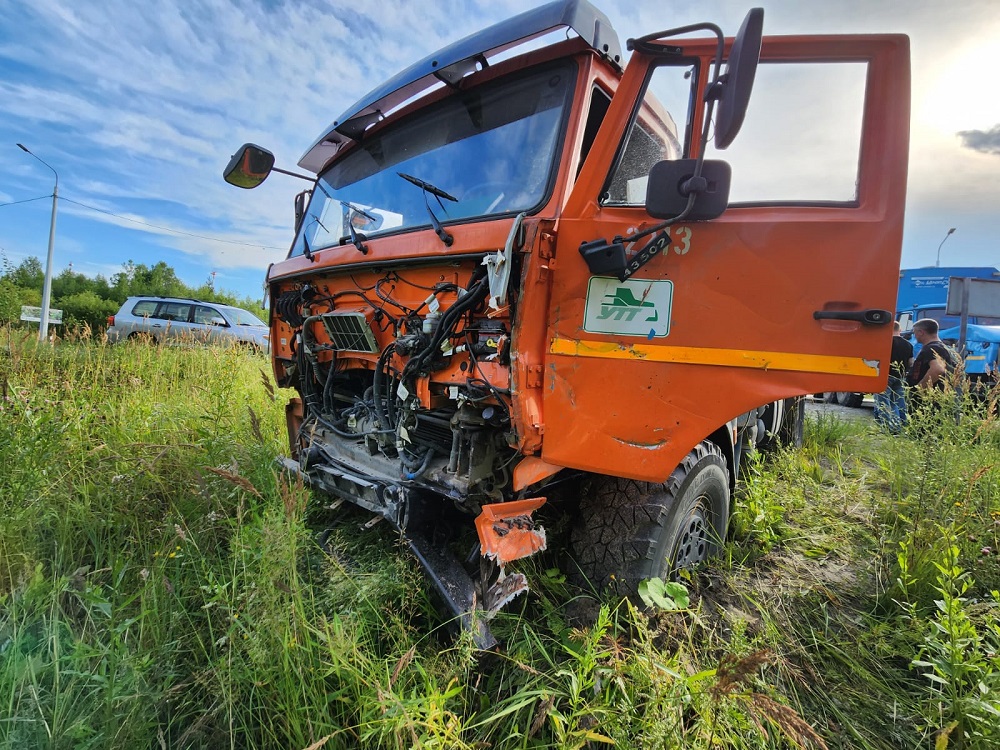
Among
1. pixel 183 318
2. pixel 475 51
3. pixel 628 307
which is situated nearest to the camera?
pixel 628 307

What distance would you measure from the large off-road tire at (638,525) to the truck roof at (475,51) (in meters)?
1.86

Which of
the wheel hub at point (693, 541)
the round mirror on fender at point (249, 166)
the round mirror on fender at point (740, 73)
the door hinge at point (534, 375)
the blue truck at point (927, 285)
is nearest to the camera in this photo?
the round mirror on fender at point (740, 73)

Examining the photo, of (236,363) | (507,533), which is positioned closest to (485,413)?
(507,533)

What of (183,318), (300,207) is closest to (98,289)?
(183,318)

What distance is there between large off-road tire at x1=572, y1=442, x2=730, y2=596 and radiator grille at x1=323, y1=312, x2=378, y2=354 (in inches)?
50.6

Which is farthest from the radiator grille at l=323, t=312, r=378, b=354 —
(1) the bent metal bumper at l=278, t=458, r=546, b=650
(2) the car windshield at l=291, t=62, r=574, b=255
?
(1) the bent metal bumper at l=278, t=458, r=546, b=650

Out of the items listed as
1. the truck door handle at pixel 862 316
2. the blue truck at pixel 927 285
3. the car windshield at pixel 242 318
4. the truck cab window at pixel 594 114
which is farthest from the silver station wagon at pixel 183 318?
the blue truck at pixel 927 285

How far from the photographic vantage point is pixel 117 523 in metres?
2.55

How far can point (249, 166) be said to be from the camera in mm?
2936

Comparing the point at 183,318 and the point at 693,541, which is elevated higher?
the point at 183,318

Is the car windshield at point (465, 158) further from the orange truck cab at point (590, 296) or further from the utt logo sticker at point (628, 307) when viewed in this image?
the utt logo sticker at point (628, 307)

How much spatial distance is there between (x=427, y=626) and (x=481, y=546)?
584 millimetres

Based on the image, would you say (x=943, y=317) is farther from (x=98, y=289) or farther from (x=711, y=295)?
(x=98, y=289)

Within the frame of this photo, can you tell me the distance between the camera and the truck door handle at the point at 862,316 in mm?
1532
